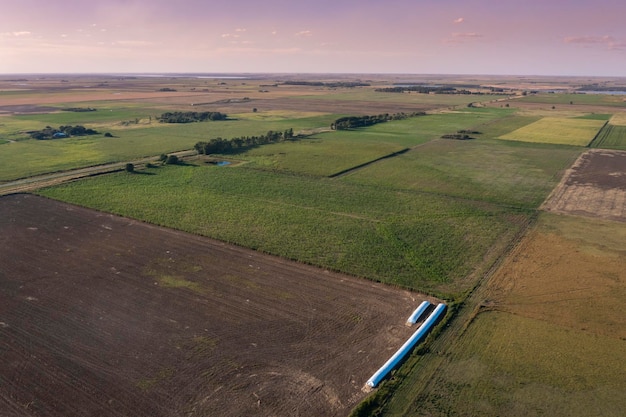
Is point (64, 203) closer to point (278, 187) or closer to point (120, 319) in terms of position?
point (278, 187)

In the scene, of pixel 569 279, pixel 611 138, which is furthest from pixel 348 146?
pixel 611 138

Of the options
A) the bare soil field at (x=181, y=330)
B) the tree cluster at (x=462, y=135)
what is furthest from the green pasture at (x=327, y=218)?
the tree cluster at (x=462, y=135)

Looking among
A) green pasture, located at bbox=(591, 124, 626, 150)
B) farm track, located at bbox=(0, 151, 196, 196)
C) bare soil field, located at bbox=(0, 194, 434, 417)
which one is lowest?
bare soil field, located at bbox=(0, 194, 434, 417)

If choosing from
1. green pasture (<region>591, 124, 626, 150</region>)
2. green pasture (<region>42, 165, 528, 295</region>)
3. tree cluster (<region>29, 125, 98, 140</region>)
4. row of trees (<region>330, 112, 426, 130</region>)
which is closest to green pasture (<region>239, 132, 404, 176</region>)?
green pasture (<region>42, 165, 528, 295</region>)

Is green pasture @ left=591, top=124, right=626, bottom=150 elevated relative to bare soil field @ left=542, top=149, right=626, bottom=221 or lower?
elevated

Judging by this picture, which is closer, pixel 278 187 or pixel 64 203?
pixel 64 203

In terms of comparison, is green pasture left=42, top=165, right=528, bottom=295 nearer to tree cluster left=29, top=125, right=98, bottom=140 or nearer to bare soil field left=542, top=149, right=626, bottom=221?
bare soil field left=542, top=149, right=626, bottom=221

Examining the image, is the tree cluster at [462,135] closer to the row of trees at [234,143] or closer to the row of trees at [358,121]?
the row of trees at [358,121]

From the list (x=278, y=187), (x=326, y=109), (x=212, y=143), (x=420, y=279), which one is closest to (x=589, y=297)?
(x=420, y=279)
